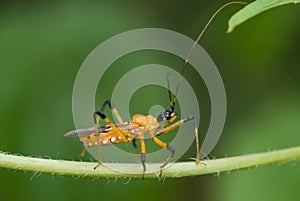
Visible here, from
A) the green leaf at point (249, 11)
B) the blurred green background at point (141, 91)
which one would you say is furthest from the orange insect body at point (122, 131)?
the blurred green background at point (141, 91)

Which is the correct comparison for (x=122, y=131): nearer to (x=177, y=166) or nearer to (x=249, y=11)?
(x=177, y=166)

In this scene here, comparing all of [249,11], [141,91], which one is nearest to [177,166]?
[249,11]

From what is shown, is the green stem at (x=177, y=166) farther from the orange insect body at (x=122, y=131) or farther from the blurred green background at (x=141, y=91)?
the blurred green background at (x=141, y=91)

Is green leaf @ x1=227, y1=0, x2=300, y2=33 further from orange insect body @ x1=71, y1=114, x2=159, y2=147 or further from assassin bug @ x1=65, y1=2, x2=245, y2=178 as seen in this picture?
orange insect body @ x1=71, y1=114, x2=159, y2=147

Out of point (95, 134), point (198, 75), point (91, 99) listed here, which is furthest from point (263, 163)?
point (198, 75)

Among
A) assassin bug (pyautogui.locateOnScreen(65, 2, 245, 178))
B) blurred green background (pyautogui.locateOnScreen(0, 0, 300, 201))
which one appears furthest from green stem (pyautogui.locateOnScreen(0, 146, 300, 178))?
blurred green background (pyautogui.locateOnScreen(0, 0, 300, 201))

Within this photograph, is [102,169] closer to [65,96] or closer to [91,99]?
[91,99]

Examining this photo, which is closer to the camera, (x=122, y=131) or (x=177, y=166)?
(x=177, y=166)
